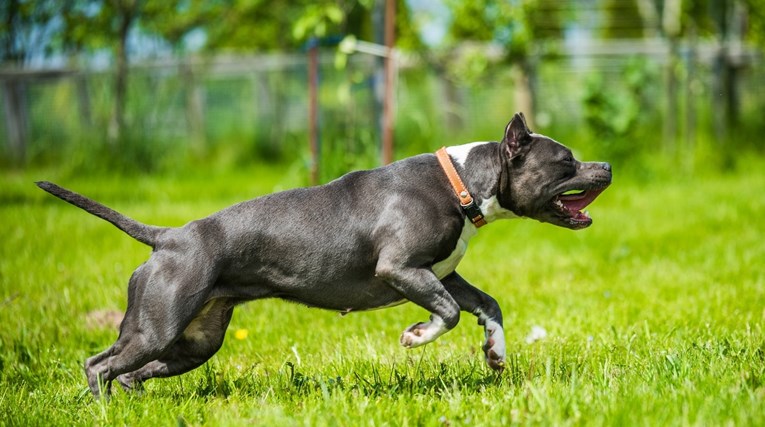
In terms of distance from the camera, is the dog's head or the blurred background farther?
the blurred background

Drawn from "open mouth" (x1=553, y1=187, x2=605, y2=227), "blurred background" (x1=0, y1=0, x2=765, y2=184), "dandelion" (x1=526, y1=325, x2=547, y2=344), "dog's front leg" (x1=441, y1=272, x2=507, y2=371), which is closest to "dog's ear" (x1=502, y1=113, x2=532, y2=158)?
"open mouth" (x1=553, y1=187, x2=605, y2=227)

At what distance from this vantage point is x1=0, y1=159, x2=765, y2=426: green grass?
3.48 metres

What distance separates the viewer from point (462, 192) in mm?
4047

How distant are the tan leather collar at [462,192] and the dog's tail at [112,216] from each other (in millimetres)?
1292

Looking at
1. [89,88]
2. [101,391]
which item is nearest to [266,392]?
[101,391]

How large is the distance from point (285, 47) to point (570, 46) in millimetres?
9729

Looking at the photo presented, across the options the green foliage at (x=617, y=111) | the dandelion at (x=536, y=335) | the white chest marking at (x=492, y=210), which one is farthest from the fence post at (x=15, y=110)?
the white chest marking at (x=492, y=210)

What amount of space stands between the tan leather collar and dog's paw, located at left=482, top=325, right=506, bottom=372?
1.65ft

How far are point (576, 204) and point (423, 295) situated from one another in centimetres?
94

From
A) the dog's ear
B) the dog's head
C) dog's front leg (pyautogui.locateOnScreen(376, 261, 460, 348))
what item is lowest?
dog's front leg (pyautogui.locateOnScreen(376, 261, 460, 348))

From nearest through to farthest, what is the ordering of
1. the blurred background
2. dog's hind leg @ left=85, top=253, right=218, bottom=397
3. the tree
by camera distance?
1. dog's hind leg @ left=85, top=253, right=218, bottom=397
2. the blurred background
3. the tree

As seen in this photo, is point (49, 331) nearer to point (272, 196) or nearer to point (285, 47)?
point (272, 196)

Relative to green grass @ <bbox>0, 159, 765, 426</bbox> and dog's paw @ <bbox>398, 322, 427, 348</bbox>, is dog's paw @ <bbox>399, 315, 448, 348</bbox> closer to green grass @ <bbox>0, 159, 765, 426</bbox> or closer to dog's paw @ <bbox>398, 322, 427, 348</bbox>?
dog's paw @ <bbox>398, 322, 427, 348</bbox>

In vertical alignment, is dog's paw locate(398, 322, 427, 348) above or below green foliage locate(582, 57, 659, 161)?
above
